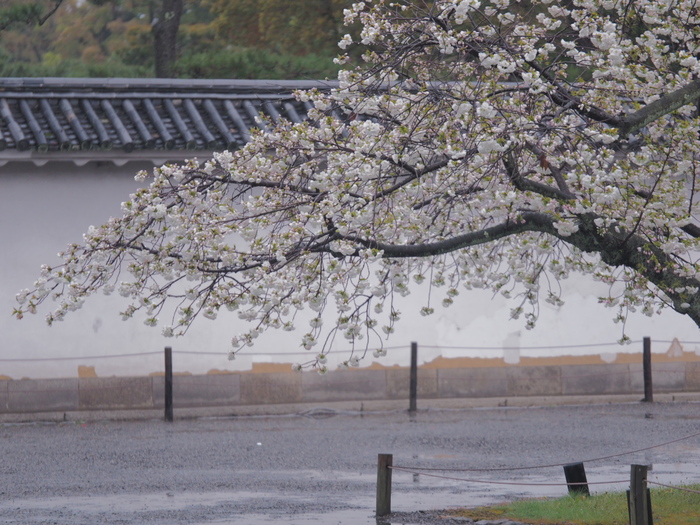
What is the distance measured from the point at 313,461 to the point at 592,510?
14.0 feet

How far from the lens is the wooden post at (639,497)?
747 cm

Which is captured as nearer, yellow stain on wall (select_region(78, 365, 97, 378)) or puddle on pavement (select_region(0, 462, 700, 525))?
puddle on pavement (select_region(0, 462, 700, 525))

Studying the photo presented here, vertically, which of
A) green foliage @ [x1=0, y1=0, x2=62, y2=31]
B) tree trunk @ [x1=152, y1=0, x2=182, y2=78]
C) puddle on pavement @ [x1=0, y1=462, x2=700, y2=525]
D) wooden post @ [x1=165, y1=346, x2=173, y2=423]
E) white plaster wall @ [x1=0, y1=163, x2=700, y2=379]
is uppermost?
tree trunk @ [x1=152, y1=0, x2=182, y2=78]

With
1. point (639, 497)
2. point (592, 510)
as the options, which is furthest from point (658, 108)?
→ point (592, 510)

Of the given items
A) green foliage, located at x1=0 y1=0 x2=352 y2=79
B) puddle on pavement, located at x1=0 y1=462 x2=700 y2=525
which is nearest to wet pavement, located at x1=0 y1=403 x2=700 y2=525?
puddle on pavement, located at x1=0 y1=462 x2=700 y2=525

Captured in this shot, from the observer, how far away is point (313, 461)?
12281 millimetres

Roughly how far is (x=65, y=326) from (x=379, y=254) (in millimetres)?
9859

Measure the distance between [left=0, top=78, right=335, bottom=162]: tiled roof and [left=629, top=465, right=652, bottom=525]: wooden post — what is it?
28.6 feet

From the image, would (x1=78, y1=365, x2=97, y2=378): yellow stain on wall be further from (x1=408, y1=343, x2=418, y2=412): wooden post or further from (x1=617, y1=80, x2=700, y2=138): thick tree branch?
(x1=617, y1=80, x2=700, y2=138): thick tree branch

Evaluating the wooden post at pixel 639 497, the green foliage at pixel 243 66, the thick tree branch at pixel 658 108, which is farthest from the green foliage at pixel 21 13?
the wooden post at pixel 639 497

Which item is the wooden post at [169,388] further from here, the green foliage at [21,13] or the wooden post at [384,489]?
the wooden post at [384,489]

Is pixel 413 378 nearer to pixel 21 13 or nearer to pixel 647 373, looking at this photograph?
pixel 647 373

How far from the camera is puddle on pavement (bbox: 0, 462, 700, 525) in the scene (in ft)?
29.7

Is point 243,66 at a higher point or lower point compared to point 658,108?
higher
